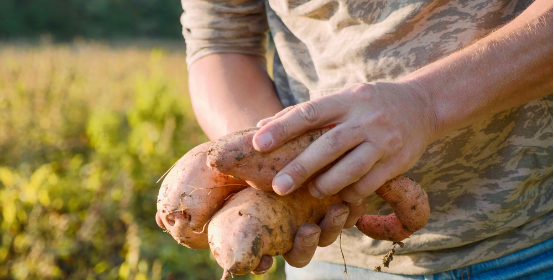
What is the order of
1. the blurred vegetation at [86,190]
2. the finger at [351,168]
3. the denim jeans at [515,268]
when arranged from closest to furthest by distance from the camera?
the finger at [351,168] → the denim jeans at [515,268] → the blurred vegetation at [86,190]

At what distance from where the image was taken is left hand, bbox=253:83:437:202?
104 centimetres

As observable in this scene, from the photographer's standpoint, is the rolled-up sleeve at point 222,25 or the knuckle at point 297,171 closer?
the knuckle at point 297,171

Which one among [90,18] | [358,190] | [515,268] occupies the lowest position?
[90,18]

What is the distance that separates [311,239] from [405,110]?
416mm

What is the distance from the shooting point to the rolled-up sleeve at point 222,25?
1.73 metres

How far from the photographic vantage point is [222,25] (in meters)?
1.73

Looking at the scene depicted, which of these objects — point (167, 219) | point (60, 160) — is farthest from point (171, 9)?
point (167, 219)

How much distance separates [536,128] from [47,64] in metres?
7.20

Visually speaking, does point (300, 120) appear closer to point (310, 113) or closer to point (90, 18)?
point (310, 113)

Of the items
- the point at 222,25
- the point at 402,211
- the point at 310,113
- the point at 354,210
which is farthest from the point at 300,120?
the point at 222,25

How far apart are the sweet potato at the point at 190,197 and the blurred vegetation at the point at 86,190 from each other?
1.54 metres

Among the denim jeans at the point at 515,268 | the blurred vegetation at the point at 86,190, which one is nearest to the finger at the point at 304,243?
the denim jeans at the point at 515,268

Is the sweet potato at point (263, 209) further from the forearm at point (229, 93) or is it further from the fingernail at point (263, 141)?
the forearm at point (229, 93)

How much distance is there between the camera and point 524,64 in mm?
1089
